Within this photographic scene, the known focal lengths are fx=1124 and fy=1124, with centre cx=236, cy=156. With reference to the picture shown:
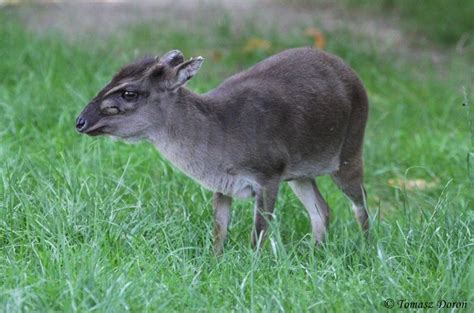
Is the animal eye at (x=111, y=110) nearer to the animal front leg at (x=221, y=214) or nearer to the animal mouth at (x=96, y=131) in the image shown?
the animal mouth at (x=96, y=131)

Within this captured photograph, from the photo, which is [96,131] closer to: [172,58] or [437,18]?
[172,58]

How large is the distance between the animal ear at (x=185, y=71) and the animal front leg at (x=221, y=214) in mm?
688

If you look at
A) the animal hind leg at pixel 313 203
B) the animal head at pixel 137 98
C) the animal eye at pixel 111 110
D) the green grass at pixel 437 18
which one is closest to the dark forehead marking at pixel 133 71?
the animal head at pixel 137 98

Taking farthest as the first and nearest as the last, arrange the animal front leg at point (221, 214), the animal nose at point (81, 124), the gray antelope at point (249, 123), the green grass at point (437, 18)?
the green grass at point (437, 18) < the animal front leg at point (221, 214) < the gray antelope at point (249, 123) < the animal nose at point (81, 124)

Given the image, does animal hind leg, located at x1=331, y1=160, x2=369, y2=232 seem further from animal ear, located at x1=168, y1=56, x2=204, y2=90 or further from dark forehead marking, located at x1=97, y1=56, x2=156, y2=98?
dark forehead marking, located at x1=97, y1=56, x2=156, y2=98

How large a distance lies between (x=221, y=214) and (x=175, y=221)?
0.29 meters

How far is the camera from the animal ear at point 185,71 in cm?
605

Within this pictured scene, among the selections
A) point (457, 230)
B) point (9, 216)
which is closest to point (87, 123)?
point (9, 216)

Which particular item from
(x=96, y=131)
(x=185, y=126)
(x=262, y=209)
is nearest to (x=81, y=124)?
(x=96, y=131)

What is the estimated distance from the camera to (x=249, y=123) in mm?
6355

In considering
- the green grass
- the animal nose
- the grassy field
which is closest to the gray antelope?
the animal nose

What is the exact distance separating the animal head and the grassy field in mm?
447

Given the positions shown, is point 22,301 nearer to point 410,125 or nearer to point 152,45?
point 410,125

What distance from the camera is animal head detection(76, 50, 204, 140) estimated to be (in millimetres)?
6031
